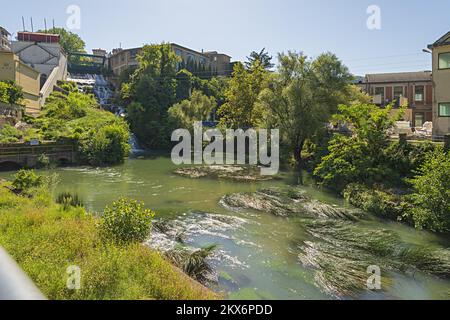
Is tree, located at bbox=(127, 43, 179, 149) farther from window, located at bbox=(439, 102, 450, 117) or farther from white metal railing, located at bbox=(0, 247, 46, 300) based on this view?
white metal railing, located at bbox=(0, 247, 46, 300)

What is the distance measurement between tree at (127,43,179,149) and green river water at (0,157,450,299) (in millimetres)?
19650

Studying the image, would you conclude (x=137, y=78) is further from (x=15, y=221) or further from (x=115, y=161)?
(x=15, y=221)

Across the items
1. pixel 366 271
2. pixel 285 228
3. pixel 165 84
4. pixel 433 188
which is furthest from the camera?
pixel 165 84

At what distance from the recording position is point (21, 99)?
40.9 meters

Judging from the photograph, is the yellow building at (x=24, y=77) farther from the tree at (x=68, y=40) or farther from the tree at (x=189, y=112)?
the tree at (x=68, y=40)

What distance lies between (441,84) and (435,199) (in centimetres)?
1281

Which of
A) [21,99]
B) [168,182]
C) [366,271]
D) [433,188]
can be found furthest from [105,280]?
[21,99]

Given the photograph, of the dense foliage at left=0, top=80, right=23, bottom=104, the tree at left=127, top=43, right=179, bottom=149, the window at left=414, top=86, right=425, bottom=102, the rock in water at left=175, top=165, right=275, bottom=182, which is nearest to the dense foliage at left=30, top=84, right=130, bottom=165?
the dense foliage at left=0, top=80, right=23, bottom=104

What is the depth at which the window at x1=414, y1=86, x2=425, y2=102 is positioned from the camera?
4474 centimetres

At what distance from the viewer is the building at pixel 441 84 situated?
76.8 ft

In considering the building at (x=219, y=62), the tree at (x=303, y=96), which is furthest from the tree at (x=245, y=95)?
the building at (x=219, y=62)

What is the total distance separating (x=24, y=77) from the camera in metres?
45.5

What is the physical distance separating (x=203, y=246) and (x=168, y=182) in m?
14.2

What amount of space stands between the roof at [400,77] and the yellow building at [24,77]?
45.4 meters
